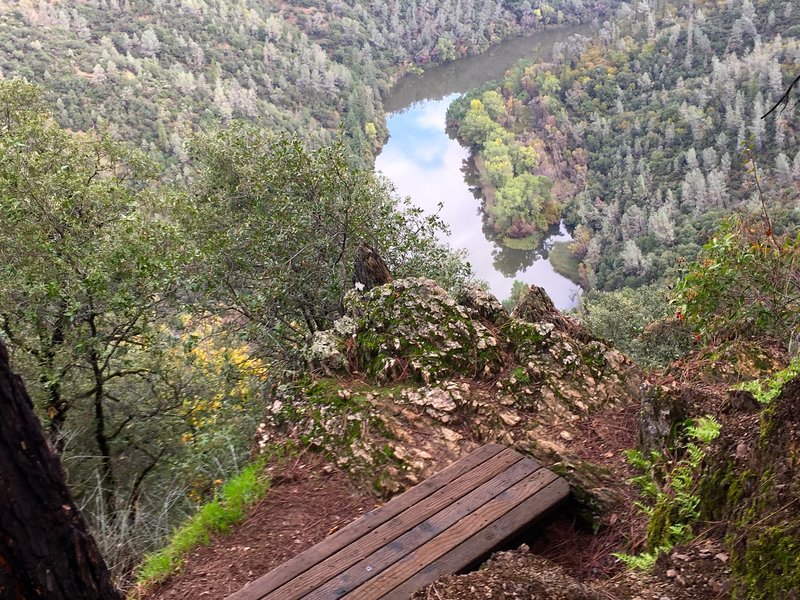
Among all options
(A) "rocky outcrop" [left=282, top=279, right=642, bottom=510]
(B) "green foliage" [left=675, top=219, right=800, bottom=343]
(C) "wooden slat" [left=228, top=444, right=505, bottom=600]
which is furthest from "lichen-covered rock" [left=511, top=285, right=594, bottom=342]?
(C) "wooden slat" [left=228, top=444, right=505, bottom=600]

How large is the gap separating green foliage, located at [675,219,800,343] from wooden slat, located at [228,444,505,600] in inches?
136

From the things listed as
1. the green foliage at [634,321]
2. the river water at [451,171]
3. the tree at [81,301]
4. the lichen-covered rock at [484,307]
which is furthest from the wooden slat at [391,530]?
the river water at [451,171]

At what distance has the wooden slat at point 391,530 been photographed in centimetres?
279

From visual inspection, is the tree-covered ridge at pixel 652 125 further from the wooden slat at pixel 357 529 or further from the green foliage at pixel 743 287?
the wooden slat at pixel 357 529

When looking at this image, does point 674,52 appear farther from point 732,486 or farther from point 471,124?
point 732,486

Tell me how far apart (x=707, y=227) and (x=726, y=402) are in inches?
→ 2047

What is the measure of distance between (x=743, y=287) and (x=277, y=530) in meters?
5.39

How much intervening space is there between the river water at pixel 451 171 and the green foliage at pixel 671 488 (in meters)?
31.0

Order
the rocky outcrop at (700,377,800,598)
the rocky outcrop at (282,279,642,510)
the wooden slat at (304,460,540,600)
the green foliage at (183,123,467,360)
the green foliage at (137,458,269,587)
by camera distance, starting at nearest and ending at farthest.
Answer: the rocky outcrop at (700,377,800,598), the wooden slat at (304,460,540,600), the green foliage at (137,458,269,587), the rocky outcrop at (282,279,642,510), the green foliage at (183,123,467,360)

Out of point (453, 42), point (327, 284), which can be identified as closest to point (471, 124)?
point (453, 42)

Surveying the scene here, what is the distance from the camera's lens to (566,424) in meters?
4.42

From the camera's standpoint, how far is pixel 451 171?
6694 cm

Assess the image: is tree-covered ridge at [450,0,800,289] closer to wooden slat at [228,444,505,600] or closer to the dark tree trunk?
wooden slat at [228,444,505,600]

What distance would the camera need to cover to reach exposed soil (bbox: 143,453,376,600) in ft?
10.4
